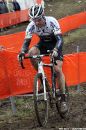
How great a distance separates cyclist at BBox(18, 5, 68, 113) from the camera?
27.1 ft

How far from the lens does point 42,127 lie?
810 centimetres

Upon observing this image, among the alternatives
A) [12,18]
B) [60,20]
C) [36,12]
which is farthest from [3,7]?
[36,12]

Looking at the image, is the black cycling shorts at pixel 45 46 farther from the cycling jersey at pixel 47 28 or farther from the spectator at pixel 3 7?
the spectator at pixel 3 7

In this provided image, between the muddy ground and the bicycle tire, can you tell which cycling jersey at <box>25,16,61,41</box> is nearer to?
the bicycle tire

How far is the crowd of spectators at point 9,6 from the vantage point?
28.1 meters

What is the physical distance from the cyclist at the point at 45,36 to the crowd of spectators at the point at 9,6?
19448 mm

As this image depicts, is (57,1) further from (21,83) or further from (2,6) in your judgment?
(21,83)

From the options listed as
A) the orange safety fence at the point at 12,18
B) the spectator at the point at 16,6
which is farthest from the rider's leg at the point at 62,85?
the spectator at the point at 16,6

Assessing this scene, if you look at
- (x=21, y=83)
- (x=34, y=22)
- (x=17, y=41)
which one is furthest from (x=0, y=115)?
(x=17, y=41)

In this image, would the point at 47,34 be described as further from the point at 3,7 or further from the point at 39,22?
the point at 3,7

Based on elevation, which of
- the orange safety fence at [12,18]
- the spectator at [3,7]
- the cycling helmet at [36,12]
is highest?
the cycling helmet at [36,12]

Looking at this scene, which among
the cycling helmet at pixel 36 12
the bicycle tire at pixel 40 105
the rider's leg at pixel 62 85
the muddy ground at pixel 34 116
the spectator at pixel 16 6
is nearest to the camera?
the bicycle tire at pixel 40 105

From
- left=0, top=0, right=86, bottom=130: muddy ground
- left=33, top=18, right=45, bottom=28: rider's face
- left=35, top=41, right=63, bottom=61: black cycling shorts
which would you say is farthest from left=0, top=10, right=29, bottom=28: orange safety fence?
left=33, top=18, right=45, bottom=28: rider's face

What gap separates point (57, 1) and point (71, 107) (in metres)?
32.1
